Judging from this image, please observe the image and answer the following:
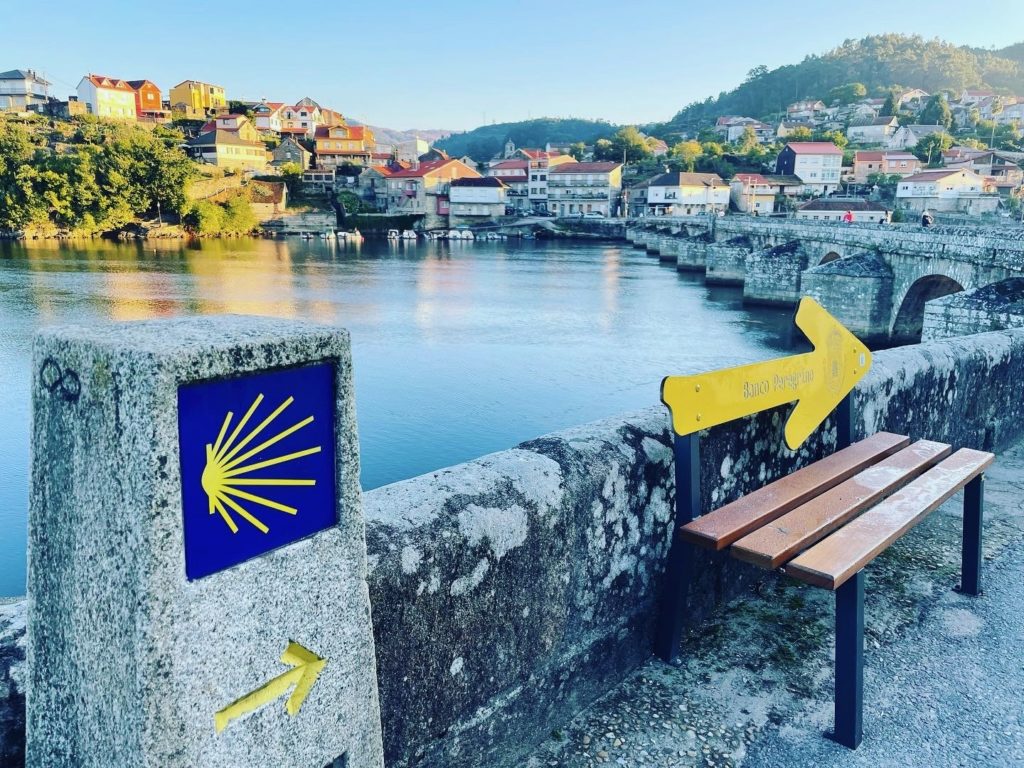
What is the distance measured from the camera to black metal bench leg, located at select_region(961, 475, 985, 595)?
3.95 m

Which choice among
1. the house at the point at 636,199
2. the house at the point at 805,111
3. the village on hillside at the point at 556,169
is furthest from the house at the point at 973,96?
the house at the point at 636,199

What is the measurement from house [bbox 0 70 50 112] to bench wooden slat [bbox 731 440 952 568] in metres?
141

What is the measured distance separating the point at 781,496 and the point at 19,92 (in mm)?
144925

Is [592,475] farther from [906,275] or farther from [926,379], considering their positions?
[906,275]

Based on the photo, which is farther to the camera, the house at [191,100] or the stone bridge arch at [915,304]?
the house at [191,100]

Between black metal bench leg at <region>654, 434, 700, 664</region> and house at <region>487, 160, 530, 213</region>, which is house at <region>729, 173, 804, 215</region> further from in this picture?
black metal bench leg at <region>654, 434, 700, 664</region>

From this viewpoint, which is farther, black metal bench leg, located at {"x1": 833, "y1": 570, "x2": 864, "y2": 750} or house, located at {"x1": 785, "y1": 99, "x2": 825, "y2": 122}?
house, located at {"x1": 785, "y1": 99, "x2": 825, "y2": 122}

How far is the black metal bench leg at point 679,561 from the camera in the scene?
3.12m

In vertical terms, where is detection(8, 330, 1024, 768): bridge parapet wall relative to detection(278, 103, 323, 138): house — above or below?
below

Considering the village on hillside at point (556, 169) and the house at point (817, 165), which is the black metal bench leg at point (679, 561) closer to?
the village on hillside at point (556, 169)

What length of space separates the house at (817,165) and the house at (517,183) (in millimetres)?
36419

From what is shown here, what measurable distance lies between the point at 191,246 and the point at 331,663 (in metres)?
83.3

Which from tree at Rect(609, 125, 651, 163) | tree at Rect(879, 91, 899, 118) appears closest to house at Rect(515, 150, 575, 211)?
tree at Rect(609, 125, 651, 163)

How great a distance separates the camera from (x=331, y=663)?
5.63 ft
